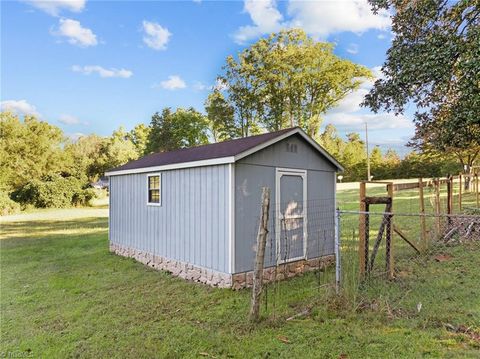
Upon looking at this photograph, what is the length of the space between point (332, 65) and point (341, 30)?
2811 millimetres

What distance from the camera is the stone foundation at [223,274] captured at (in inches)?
224

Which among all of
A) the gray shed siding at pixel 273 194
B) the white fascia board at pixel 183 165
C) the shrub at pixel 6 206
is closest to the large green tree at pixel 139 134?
the shrub at pixel 6 206

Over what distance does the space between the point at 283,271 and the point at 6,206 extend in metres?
21.5

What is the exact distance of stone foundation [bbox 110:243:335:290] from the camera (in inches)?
224

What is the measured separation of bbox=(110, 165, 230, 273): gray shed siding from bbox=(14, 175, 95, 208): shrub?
16.9 metres

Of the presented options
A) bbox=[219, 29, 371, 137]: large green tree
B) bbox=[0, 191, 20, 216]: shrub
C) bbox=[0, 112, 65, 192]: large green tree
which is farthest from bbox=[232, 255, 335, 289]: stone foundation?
bbox=[0, 112, 65, 192]: large green tree

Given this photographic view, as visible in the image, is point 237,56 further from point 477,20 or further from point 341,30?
point 477,20

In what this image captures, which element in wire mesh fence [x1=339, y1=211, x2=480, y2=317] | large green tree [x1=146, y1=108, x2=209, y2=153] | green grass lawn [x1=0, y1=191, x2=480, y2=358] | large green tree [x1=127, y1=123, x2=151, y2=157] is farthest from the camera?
large green tree [x1=127, y1=123, x2=151, y2=157]

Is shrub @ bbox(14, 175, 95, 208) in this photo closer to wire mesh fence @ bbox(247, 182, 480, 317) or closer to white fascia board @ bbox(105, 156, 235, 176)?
white fascia board @ bbox(105, 156, 235, 176)

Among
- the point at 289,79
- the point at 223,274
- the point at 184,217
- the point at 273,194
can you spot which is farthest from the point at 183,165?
the point at 289,79

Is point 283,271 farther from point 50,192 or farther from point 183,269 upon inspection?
point 50,192

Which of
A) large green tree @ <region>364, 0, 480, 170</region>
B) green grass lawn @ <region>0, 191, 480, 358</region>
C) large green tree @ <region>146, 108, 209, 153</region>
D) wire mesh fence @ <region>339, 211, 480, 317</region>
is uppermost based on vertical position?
large green tree @ <region>146, 108, 209, 153</region>

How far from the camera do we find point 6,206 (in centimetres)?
2062

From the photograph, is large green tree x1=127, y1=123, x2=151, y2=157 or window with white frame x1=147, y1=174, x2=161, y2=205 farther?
large green tree x1=127, y1=123, x2=151, y2=157
